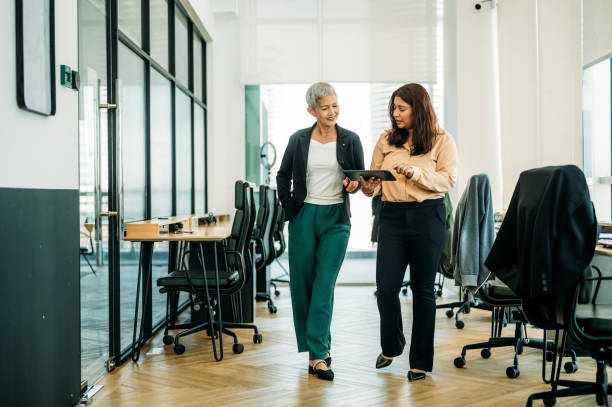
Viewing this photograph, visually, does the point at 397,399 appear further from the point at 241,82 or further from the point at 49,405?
the point at 241,82

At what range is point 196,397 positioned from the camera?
114 inches

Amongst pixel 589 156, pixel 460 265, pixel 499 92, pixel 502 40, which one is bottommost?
pixel 460 265

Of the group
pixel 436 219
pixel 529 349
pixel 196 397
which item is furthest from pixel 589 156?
pixel 196 397

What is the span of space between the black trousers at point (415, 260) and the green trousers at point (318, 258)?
0.76 feet

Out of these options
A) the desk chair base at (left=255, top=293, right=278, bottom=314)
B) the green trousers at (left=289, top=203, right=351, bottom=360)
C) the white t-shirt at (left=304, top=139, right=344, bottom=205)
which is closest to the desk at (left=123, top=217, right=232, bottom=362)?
the green trousers at (left=289, top=203, right=351, bottom=360)

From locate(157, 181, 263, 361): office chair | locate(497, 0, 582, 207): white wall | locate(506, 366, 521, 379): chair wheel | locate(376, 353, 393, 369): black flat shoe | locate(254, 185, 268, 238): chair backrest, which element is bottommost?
locate(506, 366, 521, 379): chair wheel

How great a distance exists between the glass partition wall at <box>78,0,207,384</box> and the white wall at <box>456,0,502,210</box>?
9.44ft

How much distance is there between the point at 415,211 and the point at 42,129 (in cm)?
174

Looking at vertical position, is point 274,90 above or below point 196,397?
above

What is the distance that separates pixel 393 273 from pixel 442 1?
4.77 meters

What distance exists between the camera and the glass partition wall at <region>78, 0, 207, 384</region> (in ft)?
10.7

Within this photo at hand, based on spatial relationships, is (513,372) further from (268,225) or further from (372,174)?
(268,225)

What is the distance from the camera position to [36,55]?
236cm

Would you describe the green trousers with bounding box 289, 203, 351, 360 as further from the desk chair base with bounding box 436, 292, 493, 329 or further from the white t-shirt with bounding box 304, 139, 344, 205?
the desk chair base with bounding box 436, 292, 493, 329
